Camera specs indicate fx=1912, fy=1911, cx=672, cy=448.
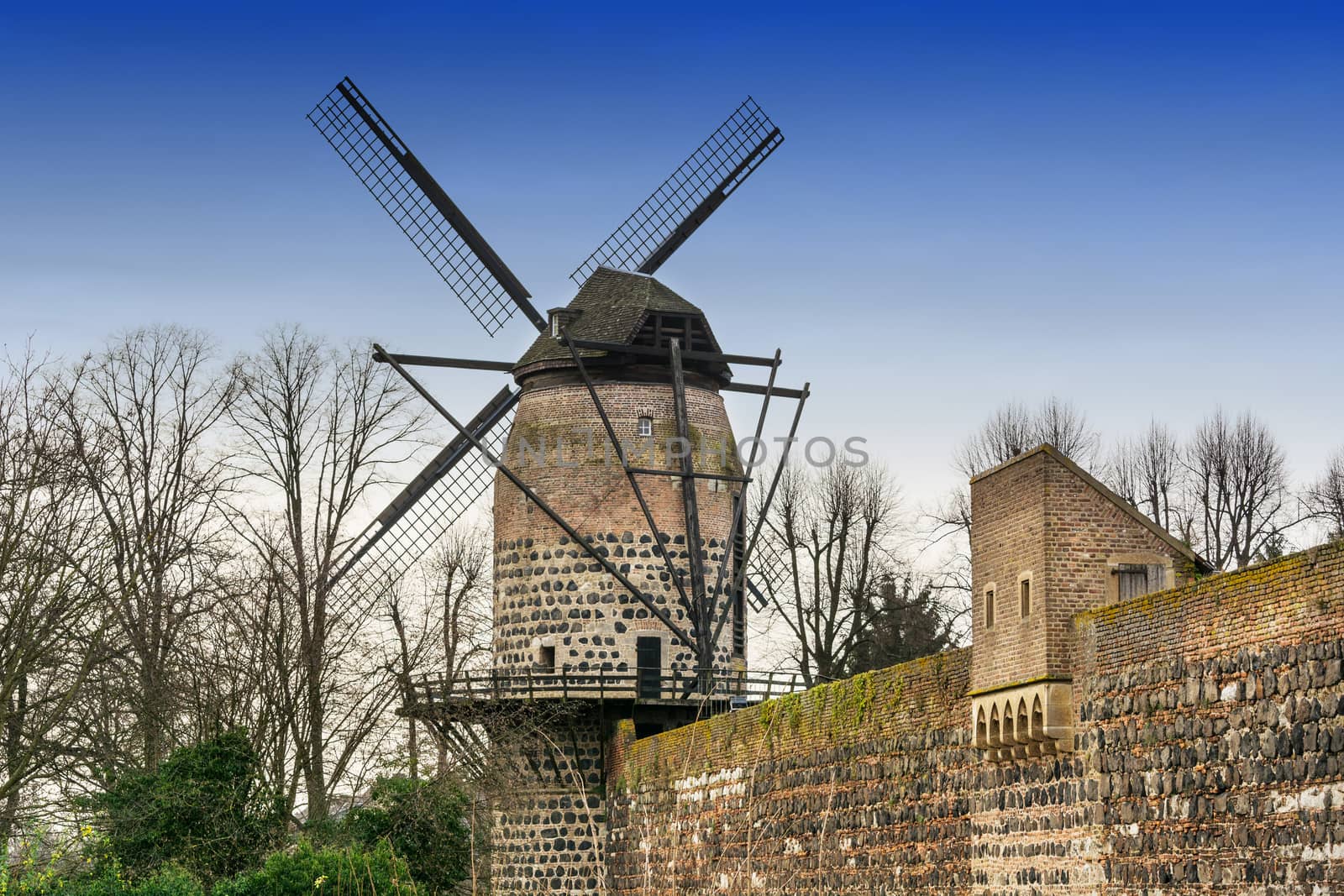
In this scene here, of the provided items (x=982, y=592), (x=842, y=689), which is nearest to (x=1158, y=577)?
(x=982, y=592)

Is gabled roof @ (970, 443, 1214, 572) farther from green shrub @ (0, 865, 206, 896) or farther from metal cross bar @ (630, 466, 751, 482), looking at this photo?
metal cross bar @ (630, 466, 751, 482)

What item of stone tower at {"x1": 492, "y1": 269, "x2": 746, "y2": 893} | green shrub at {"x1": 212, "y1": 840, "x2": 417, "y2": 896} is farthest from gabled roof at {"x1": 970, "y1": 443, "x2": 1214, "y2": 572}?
stone tower at {"x1": 492, "y1": 269, "x2": 746, "y2": 893}

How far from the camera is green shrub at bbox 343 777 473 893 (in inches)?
995

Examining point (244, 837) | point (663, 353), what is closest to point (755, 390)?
point (663, 353)

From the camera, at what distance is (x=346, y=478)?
3050 centimetres

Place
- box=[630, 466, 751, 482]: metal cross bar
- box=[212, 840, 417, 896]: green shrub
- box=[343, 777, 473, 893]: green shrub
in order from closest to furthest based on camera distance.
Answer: box=[212, 840, 417, 896]: green shrub, box=[343, 777, 473, 893]: green shrub, box=[630, 466, 751, 482]: metal cross bar

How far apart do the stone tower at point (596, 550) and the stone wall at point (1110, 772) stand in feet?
18.0

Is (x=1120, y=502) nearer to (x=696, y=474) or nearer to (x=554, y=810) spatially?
(x=696, y=474)

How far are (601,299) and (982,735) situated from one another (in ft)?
48.6

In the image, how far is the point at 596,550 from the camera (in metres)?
27.8

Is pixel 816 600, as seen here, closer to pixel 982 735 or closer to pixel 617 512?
pixel 617 512

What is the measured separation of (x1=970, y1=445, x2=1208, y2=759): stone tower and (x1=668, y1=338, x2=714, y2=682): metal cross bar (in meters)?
12.3

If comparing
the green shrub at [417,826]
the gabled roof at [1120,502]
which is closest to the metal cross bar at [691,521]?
the green shrub at [417,826]

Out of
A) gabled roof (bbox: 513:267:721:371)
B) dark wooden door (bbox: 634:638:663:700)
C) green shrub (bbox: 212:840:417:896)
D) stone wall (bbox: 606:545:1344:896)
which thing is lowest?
green shrub (bbox: 212:840:417:896)
